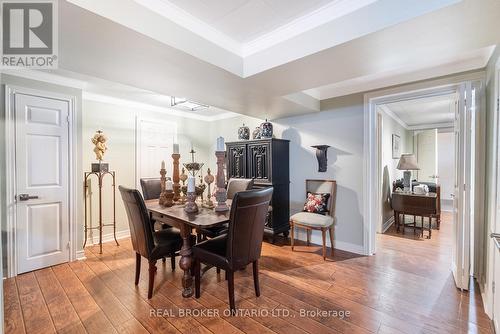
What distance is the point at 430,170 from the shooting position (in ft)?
21.3

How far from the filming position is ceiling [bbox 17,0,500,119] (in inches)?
61.1

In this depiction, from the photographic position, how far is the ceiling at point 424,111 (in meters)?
4.19

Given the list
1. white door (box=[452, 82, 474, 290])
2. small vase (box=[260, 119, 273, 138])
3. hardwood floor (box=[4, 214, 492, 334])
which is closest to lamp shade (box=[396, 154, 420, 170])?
hardwood floor (box=[4, 214, 492, 334])

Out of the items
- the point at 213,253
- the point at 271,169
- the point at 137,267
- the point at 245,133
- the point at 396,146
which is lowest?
the point at 137,267

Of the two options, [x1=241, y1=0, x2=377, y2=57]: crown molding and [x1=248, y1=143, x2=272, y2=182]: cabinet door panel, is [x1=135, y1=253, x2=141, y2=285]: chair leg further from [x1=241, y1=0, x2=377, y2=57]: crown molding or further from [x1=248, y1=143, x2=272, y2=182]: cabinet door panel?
[x1=241, y1=0, x2=377, y2=57]: crown molding

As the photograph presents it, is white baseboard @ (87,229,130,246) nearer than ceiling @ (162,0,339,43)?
No

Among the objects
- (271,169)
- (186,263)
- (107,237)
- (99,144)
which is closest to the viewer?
(186,263)

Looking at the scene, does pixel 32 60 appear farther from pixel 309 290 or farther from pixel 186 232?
pixel 309 290

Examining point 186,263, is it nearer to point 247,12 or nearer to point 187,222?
point 187,222

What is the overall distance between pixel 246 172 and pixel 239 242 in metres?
2.11

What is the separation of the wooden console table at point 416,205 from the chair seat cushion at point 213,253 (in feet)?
11.9


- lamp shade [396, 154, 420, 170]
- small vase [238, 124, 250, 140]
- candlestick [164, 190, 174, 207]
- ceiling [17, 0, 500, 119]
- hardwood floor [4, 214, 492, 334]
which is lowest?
hardwood floor [4, 214, 492, 334]

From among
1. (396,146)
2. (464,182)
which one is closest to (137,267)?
(464,182)

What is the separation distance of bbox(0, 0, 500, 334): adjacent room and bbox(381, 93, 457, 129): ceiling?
26 cm
